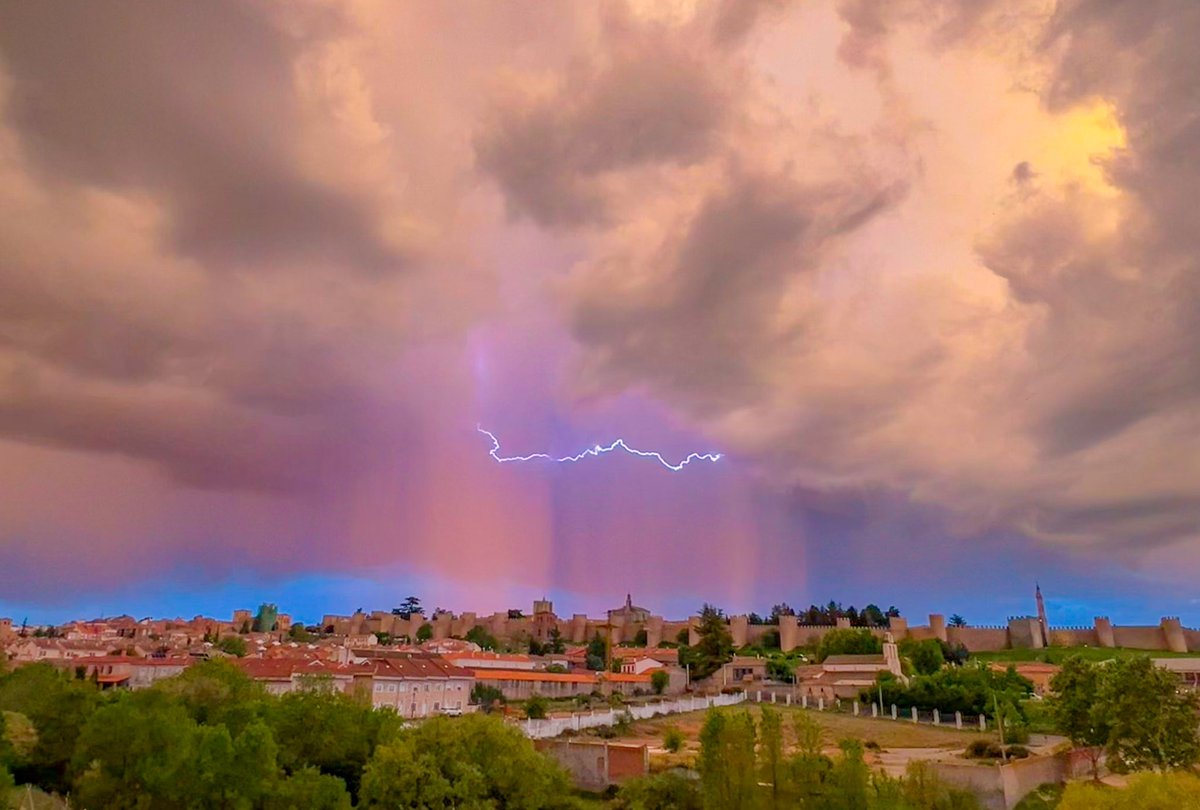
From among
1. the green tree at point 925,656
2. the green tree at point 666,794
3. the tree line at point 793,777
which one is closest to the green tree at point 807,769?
the tree line at point 793,777

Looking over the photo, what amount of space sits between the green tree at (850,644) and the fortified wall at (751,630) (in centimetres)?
891

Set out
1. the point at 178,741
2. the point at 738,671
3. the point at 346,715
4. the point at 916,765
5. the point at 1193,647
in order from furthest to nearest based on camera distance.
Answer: the point at 1193,647
the point at 738,671
the point at 346,715
the point at 178,741
the point at 916,765

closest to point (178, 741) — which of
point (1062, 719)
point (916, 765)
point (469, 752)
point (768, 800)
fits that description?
point (469, 752)

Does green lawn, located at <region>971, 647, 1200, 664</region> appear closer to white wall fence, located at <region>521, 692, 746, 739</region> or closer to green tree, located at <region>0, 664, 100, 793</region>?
white wall fence, located at <region>521, 692, 746, 739</region>

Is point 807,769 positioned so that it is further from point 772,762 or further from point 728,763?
point 728,763

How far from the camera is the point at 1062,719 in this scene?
3662 centimetres

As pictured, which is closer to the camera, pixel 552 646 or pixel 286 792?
pixel 286 792

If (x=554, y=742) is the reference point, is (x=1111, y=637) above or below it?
above

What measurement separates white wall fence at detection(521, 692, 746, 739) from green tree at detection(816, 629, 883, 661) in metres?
25.6

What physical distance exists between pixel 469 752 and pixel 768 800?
10.3m

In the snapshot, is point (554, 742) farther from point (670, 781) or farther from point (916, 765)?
point (916, 765)

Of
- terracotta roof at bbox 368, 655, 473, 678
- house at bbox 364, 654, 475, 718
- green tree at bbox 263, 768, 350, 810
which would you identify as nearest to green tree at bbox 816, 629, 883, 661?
Result: terracotta roof at bbox 368, 655, 473, 678

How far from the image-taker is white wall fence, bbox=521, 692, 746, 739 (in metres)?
43.0

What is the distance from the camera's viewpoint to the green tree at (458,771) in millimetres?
25625
